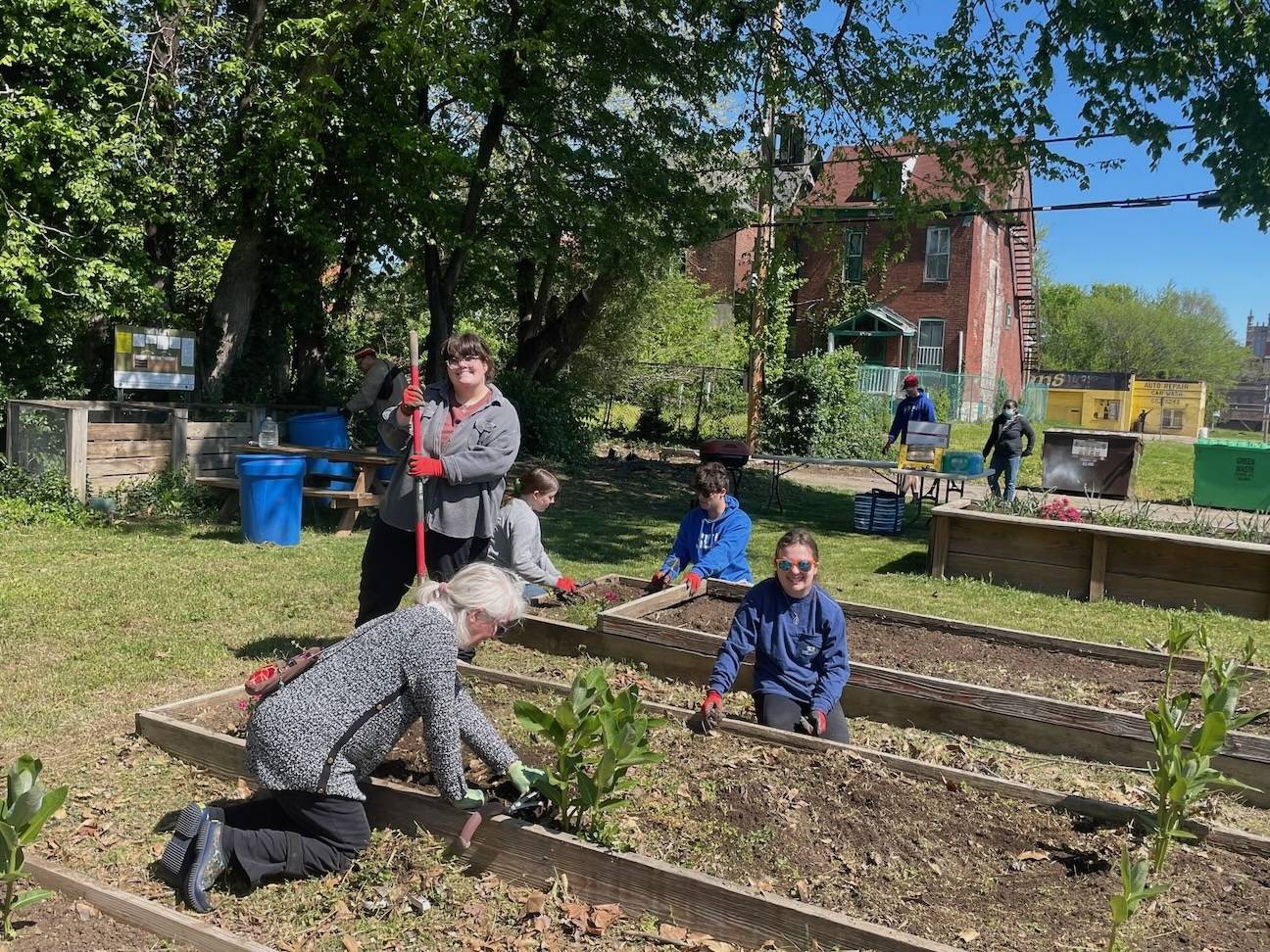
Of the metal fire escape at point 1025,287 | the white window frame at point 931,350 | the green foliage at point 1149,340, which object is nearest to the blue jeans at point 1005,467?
the white window frame at point 931,350

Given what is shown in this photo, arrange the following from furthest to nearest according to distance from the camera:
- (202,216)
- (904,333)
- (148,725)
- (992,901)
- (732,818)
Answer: (904,333) < (202,216) < (148,725) < (732,818) < (992,901)

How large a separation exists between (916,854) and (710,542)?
358 centimetres

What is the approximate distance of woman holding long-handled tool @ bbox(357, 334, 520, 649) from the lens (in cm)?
516

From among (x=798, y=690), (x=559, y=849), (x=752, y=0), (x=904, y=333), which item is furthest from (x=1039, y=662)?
(x=904, y=333)

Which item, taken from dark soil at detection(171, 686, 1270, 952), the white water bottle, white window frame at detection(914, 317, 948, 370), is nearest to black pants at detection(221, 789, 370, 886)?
dark soil at detection(171, 686, 1270, 952)

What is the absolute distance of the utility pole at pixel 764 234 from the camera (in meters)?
13.9

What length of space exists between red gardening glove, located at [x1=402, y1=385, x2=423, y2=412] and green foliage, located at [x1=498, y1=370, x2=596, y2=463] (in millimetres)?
12669

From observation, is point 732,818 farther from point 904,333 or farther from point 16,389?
→ point 904,333

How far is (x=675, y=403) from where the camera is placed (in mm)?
25172

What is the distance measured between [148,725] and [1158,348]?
71.2 m

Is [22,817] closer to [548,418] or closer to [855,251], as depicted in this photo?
[548,418]

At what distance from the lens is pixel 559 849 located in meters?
3.45

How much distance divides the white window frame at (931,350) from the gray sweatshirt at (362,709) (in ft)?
117

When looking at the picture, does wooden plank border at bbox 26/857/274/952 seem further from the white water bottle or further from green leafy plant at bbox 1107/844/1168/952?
the white water bottle
